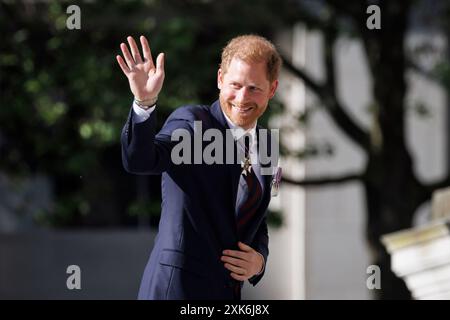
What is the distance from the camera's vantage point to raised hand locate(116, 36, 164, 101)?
3562 millimetres

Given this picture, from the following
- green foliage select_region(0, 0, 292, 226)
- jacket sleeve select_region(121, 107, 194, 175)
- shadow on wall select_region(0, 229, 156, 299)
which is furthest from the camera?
shadow on wall select_region(0, 229, 156, 299)

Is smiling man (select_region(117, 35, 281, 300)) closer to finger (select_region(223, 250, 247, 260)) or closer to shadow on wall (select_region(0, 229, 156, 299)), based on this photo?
finger (select_region(223, 250, 247, 260))

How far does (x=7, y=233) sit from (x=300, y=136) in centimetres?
515

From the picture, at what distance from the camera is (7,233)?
18.1 m

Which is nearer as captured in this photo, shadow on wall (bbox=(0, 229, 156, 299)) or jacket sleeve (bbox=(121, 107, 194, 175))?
jacket sleeve (bbox=(121, 107, 194, 175))

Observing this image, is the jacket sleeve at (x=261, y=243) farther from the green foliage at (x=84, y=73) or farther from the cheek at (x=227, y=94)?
the green foliage at (x=84, y=73)

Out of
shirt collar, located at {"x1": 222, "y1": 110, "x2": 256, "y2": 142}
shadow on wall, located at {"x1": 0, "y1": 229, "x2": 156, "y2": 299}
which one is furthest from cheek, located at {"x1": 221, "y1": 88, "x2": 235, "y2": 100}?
shadow on wall, located at {"x1": 0, "y1": 229, "x2": 156, "y2": 299}

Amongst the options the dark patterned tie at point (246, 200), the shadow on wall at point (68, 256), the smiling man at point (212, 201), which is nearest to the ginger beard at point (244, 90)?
the smiling man at point (212, 201)

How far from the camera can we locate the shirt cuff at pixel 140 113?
3.54 metres

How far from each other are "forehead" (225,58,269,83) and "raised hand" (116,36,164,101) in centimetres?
25

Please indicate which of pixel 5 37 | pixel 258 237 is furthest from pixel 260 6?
pixel 258 237

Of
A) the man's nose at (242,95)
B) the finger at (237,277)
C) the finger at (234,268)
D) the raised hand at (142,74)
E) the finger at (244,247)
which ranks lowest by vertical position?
the finger at (237,277)

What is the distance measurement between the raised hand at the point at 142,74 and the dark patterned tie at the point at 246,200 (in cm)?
44

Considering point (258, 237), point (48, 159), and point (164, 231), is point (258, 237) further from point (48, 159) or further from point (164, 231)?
point (48, 159)
